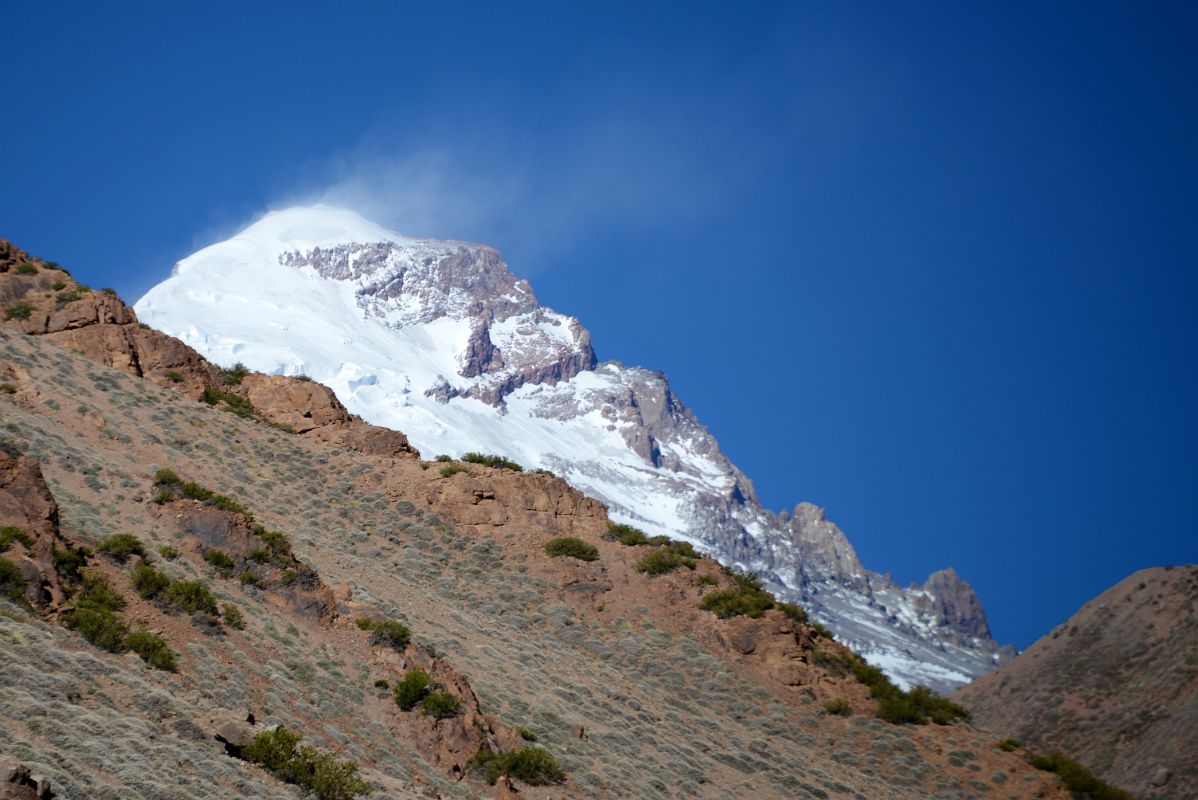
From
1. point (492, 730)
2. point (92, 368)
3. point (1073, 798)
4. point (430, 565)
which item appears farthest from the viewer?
point (92, 368)

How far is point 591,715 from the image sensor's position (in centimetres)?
2669

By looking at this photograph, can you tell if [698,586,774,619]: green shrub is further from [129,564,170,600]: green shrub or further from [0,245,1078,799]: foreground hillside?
[129,564,170,600]: green shrub

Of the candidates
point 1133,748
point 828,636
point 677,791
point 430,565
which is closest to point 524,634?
point 430,565

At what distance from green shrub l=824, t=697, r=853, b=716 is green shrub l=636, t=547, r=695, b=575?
26.7ft

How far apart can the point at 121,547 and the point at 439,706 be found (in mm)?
7638

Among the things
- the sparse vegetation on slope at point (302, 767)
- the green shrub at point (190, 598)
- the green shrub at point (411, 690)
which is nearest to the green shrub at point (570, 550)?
the green shrub at point (411, 690)

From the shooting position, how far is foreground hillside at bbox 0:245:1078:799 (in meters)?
16.3

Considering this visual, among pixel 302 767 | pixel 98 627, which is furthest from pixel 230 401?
pixel 302 767

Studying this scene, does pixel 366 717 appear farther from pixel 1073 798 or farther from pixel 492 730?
pixel 1073 798

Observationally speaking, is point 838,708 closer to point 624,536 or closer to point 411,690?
point 624,536

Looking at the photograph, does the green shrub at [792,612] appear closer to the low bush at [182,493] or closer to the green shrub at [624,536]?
the green shrub at [624,536]

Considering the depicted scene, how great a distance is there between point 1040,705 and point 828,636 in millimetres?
26703

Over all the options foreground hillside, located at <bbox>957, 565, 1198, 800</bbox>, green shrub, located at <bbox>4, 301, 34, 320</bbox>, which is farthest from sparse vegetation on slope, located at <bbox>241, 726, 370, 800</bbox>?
foreground hillside, located at <bbox>957, 565, 1198, 800</bbox>

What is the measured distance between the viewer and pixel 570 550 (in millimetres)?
38344
